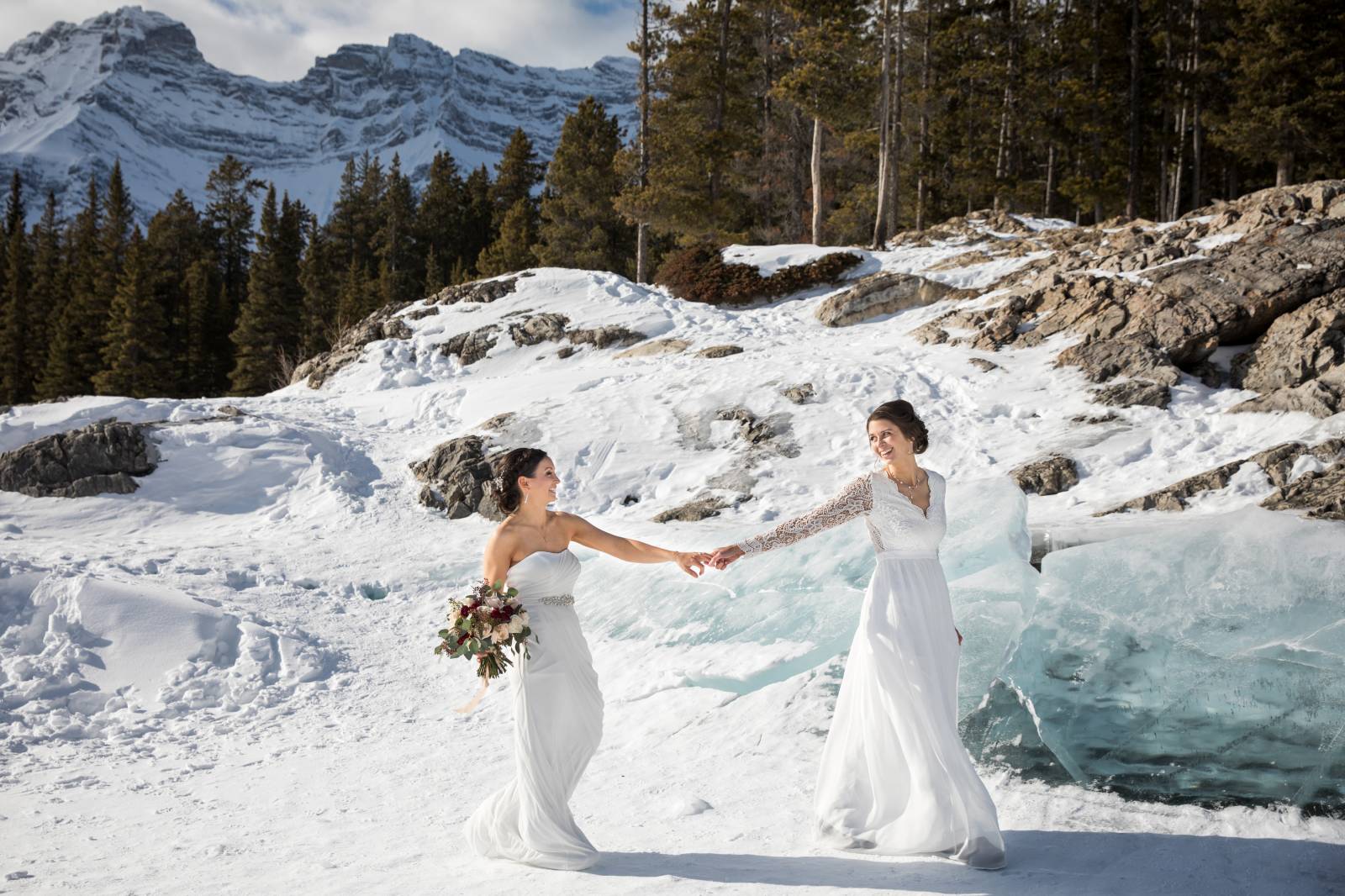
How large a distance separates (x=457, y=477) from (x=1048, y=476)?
7.90 metres

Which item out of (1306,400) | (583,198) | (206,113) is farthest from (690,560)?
(206,113)

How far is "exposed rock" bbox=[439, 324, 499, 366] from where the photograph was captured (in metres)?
18.9

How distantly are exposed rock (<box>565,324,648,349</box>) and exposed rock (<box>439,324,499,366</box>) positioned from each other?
73.7 inches

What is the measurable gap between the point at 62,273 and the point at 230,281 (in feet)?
33.0

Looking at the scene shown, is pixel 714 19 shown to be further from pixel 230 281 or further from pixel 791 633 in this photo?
pixel 230 281

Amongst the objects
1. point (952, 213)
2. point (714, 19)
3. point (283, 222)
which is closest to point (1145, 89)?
point (952, 213)

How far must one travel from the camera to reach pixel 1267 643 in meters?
4.78

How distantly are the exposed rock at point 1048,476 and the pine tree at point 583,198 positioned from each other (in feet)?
81.8

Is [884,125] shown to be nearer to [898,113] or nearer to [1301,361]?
[898,113]

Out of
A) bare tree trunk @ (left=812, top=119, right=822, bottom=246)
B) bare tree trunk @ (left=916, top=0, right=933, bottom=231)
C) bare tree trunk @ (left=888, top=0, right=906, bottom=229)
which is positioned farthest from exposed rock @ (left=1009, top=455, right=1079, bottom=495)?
bare tree trunk @ (left=916, top=0, right=933, bottom=231)

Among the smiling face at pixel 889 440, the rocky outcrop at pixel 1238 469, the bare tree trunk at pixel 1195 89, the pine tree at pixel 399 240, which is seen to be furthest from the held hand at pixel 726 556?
the pine tree at pixel 399 240

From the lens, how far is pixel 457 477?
12523 millimetres

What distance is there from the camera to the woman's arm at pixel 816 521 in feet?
13.1

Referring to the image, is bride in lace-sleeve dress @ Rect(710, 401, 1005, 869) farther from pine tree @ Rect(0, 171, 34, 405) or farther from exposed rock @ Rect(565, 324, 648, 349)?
pine tree @ Rect(0, 171, 34, 405)
